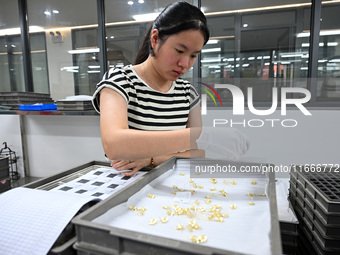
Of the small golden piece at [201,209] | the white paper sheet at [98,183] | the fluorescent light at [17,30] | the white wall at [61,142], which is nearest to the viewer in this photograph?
the small golden piece at [201,209]

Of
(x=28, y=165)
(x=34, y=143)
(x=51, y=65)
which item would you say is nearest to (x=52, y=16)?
(x=51, y=65)

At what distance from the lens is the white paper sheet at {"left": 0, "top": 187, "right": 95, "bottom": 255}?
493 mm

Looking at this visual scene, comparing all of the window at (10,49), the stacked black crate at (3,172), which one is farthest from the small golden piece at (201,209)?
the window at (10,49)

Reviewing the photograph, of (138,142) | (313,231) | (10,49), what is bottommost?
(313,231)

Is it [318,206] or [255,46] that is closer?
[318,206]

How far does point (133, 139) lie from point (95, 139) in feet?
6.82

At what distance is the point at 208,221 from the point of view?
536mm

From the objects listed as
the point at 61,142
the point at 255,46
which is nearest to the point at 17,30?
the point at 61,142

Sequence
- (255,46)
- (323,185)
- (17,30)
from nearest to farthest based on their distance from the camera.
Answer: (323,185)
(255,46)
(17,30)

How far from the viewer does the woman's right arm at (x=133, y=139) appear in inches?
30.8

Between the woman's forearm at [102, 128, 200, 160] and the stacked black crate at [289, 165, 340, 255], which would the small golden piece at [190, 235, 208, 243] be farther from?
the woman's forearm at [102, 128, 200, 160]

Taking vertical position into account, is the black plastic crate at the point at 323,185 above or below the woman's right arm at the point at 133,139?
below

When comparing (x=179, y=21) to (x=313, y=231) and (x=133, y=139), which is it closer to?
(x=133, y=139)

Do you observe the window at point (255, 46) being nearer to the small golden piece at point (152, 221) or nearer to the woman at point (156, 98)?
the woman at point (156, 98)
